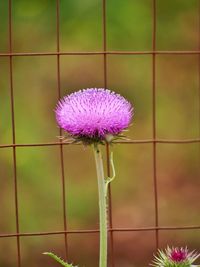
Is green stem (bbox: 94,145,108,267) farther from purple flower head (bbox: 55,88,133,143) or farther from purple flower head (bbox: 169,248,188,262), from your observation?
purple flower head (bbox: 169,248,188,262)

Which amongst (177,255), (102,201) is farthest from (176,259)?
(102,201)

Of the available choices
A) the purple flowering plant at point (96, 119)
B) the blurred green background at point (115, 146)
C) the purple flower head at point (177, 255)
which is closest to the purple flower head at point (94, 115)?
the purple flowering plant at point (96, 119)

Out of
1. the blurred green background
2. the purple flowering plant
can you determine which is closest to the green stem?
the purple flowering plant

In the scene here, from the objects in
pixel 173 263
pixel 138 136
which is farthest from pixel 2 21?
pixel 173 263

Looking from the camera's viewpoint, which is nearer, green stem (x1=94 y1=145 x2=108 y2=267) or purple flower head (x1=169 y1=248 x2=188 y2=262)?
green stem (x1=94 y1=145 x2=108 y2=267)

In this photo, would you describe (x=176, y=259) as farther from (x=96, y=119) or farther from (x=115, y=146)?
(x=115, y=146)
